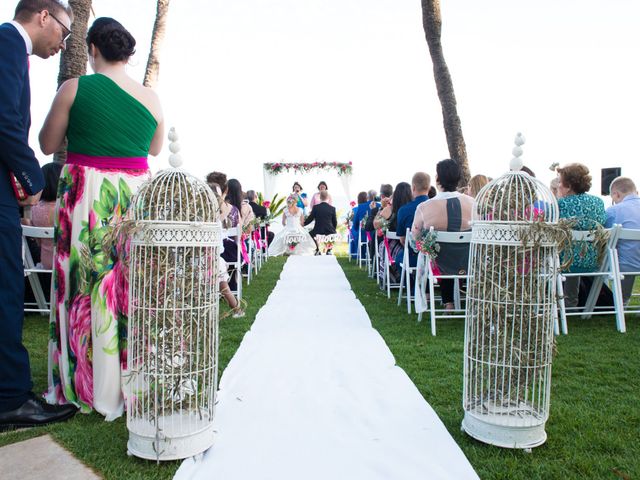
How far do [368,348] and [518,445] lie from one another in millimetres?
1880

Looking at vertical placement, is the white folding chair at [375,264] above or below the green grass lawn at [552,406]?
above

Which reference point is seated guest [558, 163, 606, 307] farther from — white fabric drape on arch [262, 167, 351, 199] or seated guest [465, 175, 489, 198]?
white fabric drape on arch [262, 167, 351, 199]

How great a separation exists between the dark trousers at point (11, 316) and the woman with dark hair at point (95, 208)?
0.20 m

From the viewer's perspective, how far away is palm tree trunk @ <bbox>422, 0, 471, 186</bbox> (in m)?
8.84

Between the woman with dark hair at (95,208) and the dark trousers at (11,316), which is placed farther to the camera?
the woman with dark hair at (95,208)

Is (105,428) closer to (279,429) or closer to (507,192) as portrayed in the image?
(279,429)

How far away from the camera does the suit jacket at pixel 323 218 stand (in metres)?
13.2

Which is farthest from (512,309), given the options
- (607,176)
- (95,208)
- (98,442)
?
(607,176)

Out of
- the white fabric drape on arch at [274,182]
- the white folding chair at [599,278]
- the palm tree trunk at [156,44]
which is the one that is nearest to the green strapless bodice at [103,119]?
the white folding chair at [599,278]

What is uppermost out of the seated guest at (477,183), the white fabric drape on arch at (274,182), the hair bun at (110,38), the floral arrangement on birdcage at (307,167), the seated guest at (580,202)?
the floral arrangement on birdcage at (307,167)

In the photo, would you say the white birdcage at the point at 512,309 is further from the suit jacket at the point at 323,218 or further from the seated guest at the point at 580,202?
the suit jacket at the point at 323,218

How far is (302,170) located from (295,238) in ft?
17.5

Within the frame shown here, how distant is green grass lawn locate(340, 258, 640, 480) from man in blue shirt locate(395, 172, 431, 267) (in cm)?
93

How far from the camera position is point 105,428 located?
2.49m
